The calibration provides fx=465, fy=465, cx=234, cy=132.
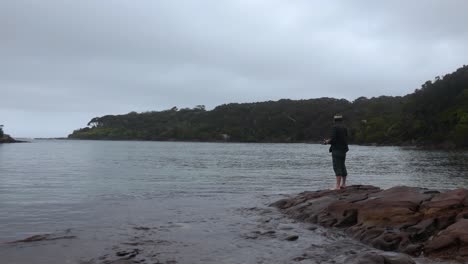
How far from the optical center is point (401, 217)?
13125 mm

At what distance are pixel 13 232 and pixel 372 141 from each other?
504ft

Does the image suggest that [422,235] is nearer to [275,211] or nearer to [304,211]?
[304,211]

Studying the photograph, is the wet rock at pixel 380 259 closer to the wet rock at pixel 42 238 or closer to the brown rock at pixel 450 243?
the brown rock at pixel 450 243

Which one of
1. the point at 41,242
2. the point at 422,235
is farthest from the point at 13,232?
the point at 422,235

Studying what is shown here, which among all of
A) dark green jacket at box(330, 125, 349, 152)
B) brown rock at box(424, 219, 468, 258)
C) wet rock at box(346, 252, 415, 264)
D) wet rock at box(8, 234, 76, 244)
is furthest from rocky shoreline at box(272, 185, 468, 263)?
wet rock at box(8, 234, 76, 244)

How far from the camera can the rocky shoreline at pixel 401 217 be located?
1081 cm

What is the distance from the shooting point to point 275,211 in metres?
18.0

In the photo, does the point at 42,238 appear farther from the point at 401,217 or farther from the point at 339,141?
the point at 339,141

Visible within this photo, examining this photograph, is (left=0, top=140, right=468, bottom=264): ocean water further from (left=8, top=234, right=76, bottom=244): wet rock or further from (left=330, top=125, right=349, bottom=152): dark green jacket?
(left=330, top=125, right=349, bottom=152): dark green jacket

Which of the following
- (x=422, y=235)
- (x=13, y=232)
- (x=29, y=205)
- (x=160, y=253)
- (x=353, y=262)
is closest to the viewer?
(x=353, y=262)

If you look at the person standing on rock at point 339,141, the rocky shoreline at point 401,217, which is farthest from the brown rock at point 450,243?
the person standing on rock at point 339,141

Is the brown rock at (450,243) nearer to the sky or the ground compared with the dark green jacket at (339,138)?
nearer to the ground

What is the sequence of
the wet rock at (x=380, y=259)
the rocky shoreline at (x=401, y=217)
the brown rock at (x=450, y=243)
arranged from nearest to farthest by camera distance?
1. the wet rock at (x=380, y=259)
2. the brown rock at (x=450, y=243)
3. the rocky shoreline at (x=401, y=217)

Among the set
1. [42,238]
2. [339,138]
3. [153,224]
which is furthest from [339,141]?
[42,238]
